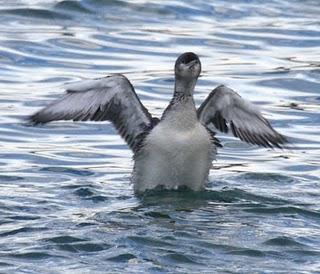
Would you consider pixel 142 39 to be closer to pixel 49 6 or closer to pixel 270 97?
pixel 49 6

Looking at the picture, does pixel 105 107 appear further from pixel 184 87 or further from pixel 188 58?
pixel 188 58

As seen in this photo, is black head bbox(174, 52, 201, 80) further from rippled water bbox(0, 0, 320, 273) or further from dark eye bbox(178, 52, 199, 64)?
rippled water bbox(0, 0, 320, 273)

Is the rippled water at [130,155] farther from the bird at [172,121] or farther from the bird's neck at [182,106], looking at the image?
the bird's neck at [182,106]

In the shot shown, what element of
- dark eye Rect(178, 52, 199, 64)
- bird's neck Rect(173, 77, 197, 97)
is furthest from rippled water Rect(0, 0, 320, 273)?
dark eye Rect(178, 52, 199, 64)

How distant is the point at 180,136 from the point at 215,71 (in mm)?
6997

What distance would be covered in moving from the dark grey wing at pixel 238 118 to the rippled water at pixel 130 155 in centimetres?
55

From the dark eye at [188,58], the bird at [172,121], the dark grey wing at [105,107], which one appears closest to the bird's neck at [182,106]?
the bird at [172,121]

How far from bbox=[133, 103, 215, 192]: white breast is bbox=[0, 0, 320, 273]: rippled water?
0.69ft

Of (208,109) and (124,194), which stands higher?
(208,109)

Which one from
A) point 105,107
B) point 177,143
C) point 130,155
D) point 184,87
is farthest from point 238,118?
point 130,155

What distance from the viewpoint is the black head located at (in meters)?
12.5

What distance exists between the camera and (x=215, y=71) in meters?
19.3

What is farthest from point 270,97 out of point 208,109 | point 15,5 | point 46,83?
point 15,5

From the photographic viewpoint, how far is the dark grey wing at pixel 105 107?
1278 cm
